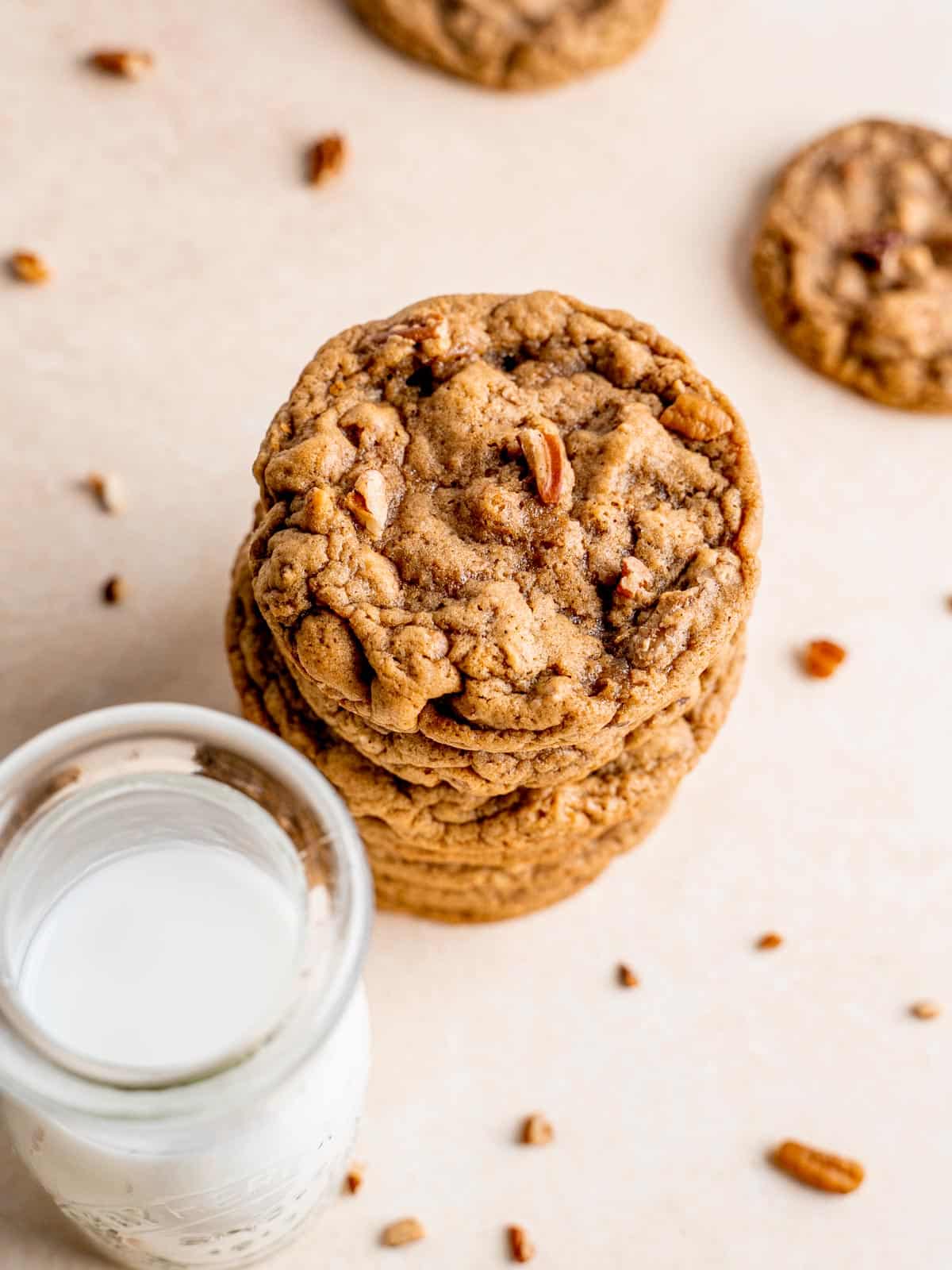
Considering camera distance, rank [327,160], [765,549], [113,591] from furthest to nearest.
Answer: [327,160]
[765,549]
[113,591]

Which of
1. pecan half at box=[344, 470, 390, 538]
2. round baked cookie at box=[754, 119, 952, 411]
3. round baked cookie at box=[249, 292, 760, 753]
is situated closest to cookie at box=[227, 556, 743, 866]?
round baked cookie at box=[249, 292, 760, 753]

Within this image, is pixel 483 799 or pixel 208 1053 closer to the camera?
pixel 208 1053

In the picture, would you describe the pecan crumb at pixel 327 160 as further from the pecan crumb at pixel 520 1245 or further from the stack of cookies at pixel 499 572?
the pecan crumb at pixel 520 1245

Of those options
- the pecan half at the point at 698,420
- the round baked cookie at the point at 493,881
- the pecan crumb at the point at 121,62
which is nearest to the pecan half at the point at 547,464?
the pecan half at the point at 698,420

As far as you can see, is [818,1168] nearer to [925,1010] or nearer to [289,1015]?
[925,1010]

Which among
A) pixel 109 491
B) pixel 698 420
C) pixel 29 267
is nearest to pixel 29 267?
pixel 29 267

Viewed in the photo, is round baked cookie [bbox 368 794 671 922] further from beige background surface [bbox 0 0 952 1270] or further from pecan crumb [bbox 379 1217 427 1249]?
pecan crumb [bbox 379 1217 427 1249]

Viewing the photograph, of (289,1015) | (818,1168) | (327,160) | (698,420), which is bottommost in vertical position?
(818,1168)
